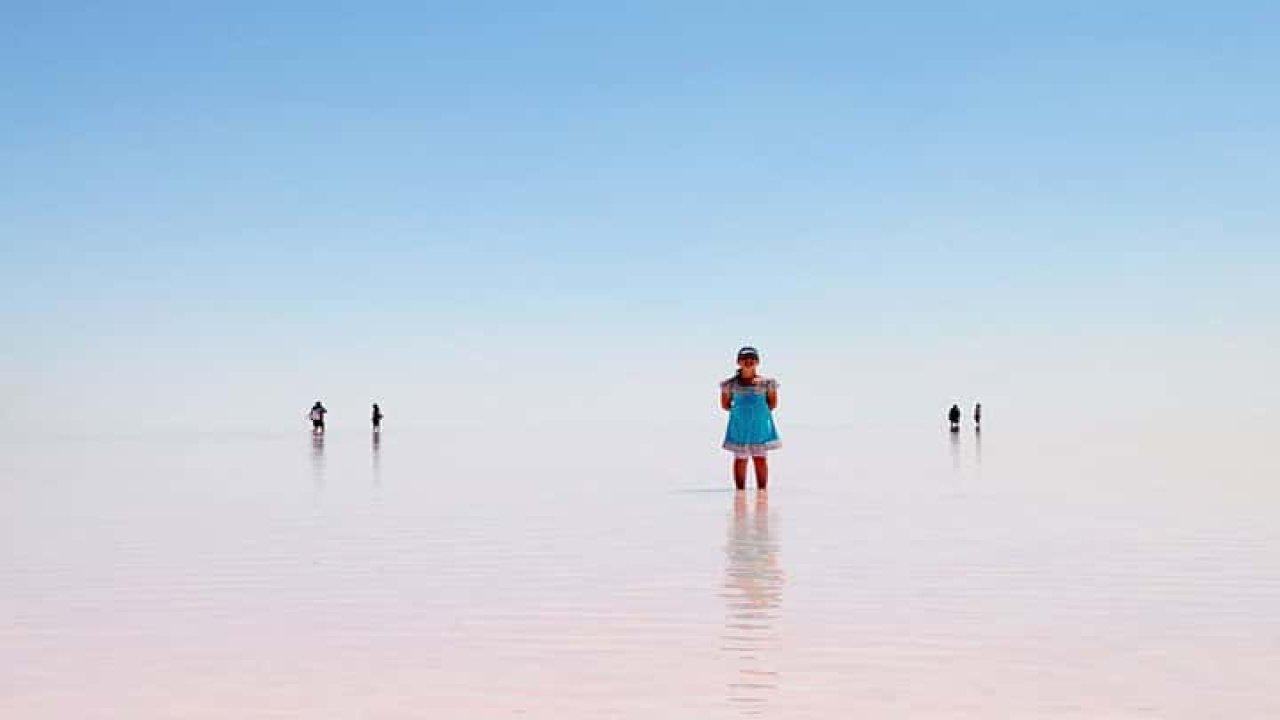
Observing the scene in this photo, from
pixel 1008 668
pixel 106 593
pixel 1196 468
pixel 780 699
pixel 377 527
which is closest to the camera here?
pixel 780 699

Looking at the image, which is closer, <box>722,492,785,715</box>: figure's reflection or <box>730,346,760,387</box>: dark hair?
<box>722,492,785,715</box>: figure's reflection

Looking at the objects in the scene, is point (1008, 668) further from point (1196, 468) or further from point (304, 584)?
point (1196, 468)

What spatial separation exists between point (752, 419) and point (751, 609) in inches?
450

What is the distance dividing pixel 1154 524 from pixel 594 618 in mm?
8414

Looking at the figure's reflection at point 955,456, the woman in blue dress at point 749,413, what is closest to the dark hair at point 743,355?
the woman in blue dress at point 749,413

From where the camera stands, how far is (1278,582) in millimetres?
10188

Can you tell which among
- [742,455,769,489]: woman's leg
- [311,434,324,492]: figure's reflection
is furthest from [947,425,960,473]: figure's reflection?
[311,434,324,492]: figure's reflection

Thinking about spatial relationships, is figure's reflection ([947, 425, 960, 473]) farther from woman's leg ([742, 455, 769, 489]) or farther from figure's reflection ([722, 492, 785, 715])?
figure's reflection ([722, 492, 785, 715])

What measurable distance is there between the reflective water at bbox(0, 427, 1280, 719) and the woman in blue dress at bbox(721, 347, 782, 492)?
0.91 m

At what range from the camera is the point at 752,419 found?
20266 millimetres

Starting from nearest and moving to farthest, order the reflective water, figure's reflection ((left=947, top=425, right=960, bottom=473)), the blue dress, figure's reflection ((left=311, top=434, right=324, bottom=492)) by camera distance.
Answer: the reflective water, the blue dress, figure's reflection ((left=311, top=434, right=324, bottom=492)), figure's reflection ((left=947, top=425, right=960, bottom=473))

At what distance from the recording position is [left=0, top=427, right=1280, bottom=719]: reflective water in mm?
6438

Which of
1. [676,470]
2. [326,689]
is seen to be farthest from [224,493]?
[326,689]

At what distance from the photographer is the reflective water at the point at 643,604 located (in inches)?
253
